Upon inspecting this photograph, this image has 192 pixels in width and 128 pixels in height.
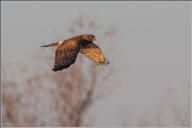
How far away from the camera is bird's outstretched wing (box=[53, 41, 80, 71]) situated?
415 cm

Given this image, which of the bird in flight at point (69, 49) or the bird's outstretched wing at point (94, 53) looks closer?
the bird in flight at point (69, 49)

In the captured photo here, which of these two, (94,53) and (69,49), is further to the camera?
(94,53)

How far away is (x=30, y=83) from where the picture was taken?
68.4ft

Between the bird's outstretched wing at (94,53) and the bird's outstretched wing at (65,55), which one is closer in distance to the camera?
the bird's outstretched wing at (65,55)

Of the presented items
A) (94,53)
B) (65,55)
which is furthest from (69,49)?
(94,53)

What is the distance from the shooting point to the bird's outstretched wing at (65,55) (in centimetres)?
415

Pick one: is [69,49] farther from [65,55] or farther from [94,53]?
[94,53]

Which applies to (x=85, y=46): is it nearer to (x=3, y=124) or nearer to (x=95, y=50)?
(x=95, y=50)

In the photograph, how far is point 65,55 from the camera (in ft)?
13.9

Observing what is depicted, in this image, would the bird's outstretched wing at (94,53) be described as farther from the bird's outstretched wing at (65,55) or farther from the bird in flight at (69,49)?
the bird's outstretched wing at (65,55)

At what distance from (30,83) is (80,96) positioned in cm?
209

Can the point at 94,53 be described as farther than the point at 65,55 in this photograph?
Yes

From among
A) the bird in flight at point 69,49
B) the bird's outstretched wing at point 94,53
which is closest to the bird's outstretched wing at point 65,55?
the bird in flight at point 69,49

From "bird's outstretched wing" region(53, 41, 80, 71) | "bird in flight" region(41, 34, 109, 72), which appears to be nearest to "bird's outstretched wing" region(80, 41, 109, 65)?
"bird in flight" region(41, 34, 109, 72)
